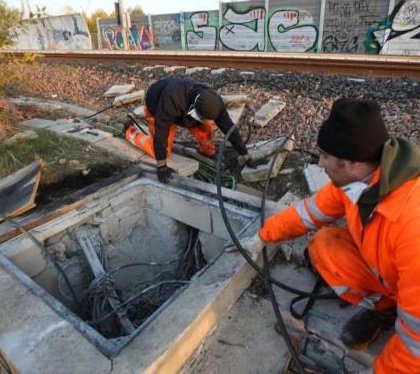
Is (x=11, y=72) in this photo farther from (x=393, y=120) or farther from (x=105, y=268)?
(x=393, y=120)

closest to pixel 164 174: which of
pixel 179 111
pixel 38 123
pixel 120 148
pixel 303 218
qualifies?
pixel 179 111

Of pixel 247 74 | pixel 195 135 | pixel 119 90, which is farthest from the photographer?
pixel 119 90

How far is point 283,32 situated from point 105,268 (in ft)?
61.6

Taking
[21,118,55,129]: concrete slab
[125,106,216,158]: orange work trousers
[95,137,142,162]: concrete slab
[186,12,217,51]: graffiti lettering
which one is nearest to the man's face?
Answer: [125,106,216,158]: orange work trousers

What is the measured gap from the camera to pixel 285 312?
2412 millimetres

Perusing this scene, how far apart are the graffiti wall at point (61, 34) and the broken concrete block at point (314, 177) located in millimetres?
26835

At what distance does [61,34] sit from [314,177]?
29.7 metres

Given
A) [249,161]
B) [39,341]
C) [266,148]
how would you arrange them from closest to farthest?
1. [39,341]
2. [249,161]
3. [266,148]

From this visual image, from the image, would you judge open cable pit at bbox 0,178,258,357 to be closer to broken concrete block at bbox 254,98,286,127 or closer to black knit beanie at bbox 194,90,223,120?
black knit beanie at bbox 194,90,223,120

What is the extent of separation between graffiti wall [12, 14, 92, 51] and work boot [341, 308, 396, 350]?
94.8 feet

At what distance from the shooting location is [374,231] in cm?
181

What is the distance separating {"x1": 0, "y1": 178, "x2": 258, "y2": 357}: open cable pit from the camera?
304 centimetres

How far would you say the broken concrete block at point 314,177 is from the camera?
3888 mm

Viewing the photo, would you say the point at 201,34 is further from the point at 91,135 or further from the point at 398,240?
the point at 398,240
